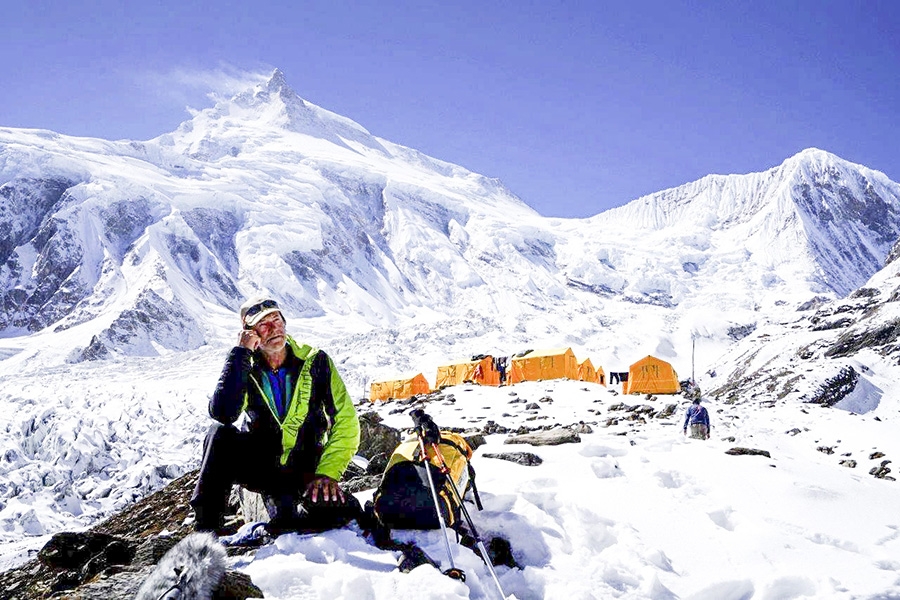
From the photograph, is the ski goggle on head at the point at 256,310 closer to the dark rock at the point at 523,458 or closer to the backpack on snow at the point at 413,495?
the backpack on snow at the point at 413,495

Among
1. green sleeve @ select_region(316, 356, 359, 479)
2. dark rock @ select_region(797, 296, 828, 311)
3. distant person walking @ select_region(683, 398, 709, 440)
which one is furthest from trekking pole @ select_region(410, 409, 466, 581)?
dark rock @ select_region(797, 296, 828, 311)

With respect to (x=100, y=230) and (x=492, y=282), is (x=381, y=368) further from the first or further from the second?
(x=100, y=230)

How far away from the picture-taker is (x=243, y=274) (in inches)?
3597

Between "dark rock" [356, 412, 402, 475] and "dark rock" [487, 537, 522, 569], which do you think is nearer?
"dark rock" [487, 537, 522, 569]

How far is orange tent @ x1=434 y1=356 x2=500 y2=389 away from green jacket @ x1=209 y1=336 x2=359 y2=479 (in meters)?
26.7

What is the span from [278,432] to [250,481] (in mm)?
338

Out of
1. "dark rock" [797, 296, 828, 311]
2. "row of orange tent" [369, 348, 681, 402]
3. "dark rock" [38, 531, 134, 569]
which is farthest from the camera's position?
"dark rock" [797, 296, 828, 311]

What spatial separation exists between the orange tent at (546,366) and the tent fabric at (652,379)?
4.39 m

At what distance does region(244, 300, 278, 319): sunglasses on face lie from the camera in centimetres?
380

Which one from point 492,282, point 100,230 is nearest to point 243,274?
point 100,230

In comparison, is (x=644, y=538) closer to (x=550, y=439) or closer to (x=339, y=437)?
(x=339, y=437)

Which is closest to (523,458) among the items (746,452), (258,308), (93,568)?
(258,308)

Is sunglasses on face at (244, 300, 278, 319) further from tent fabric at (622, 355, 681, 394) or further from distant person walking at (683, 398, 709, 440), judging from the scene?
tent fabric at (622, 355, 681, 394)

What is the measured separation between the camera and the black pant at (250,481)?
3430 mm
